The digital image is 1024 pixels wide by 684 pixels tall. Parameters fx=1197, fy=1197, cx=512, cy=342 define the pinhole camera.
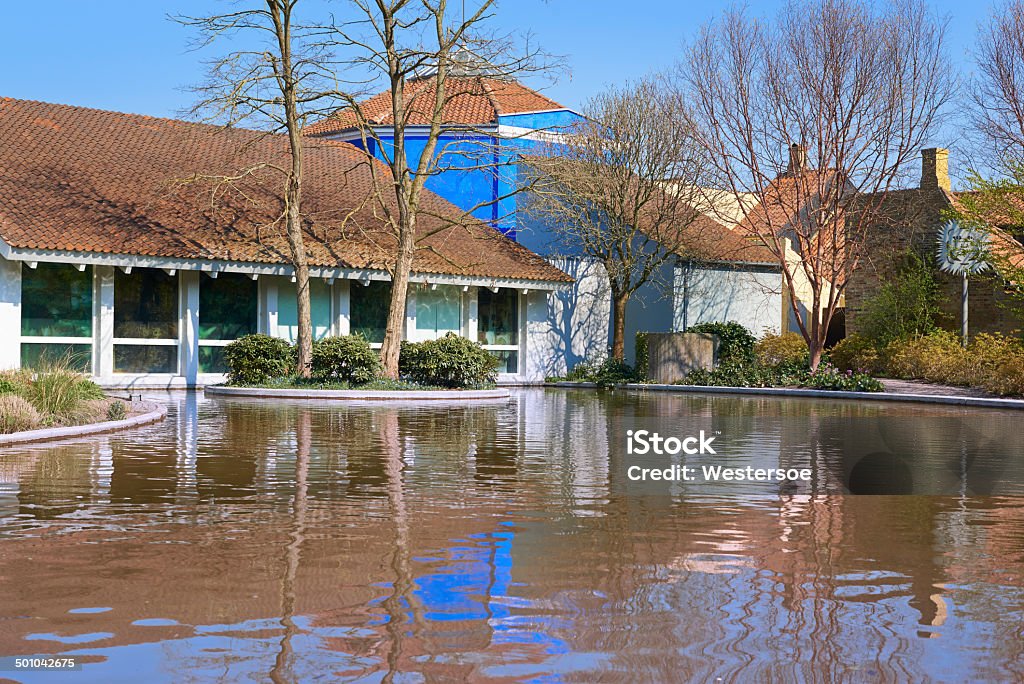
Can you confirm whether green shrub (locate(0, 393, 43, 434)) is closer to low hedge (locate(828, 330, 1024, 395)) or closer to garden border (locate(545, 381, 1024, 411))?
garden border (locate(545, 381, 1024, 411))

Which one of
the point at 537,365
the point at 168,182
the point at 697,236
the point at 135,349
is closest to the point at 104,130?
the point at 168,182

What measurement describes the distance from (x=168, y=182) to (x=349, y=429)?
14.0 m

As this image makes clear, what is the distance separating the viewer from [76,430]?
51.2ft

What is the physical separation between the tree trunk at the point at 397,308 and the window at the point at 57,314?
6.83m

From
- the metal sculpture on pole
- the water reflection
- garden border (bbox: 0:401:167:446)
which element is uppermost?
the metal sculpture on pole

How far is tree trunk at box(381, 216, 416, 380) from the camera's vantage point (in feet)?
92.5

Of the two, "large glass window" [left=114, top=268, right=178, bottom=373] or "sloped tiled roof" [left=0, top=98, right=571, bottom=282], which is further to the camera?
"large glass window" [left=114, top=268, right=178, bottom=373]

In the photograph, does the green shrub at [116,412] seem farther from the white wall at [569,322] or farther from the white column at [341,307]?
the white wall at [569,322]

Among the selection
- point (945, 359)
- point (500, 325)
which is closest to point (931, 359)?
point (945, 359)

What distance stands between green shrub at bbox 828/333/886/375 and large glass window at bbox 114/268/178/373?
18617 mm

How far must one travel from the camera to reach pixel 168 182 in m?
29.5

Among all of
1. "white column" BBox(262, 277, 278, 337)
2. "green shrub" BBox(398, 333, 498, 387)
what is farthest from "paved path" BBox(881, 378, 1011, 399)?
"white column" BBox(262, 277, 278, 337)

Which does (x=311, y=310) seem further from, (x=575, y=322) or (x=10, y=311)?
(x=575, y=322)

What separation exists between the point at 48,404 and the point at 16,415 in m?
1.24
